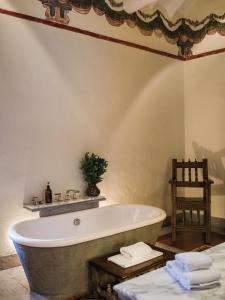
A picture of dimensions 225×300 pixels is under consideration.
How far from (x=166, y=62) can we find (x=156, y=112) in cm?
81

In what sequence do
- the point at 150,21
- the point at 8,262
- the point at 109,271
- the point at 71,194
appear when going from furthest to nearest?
the point at 150,21 → the point at 71,194 → the point at 8,262 → the point at 109,271

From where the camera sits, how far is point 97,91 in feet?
12.9

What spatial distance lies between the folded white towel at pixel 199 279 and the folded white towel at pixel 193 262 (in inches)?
0.9

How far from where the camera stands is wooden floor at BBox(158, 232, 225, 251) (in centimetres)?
390

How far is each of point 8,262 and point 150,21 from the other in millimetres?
3691

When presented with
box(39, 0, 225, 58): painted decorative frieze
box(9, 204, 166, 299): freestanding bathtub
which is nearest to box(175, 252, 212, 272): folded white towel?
box(9, 204, 166, 299): freestanding bathtub

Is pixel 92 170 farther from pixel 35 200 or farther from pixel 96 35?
pixel 96 35

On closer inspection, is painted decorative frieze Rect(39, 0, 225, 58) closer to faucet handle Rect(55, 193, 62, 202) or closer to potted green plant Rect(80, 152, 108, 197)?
potted green plant Rect(80, 152, 108, 197)

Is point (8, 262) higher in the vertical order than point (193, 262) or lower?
lower

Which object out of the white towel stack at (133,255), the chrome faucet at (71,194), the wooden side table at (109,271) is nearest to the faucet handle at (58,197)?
the chrome faucet at (71,194)

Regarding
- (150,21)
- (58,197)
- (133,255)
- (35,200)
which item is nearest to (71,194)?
(58,197)

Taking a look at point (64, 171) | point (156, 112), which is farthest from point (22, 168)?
point (156, 112)

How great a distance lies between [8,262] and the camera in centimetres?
319

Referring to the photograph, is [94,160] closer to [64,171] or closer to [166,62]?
[64,171]
